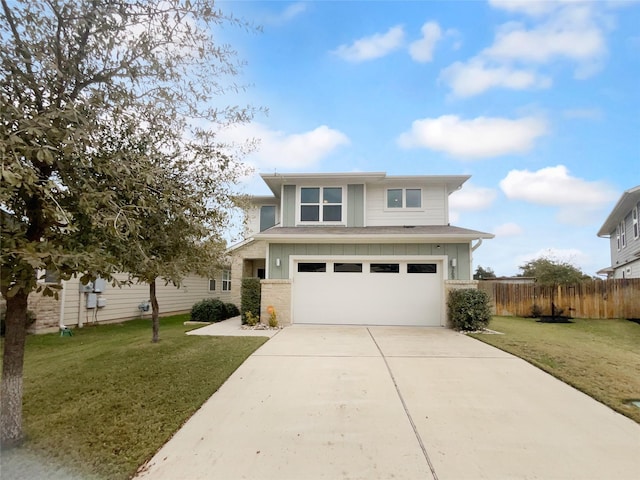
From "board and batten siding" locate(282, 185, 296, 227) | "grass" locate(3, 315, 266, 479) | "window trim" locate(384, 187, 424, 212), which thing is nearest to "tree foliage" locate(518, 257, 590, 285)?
"window trim" locate(384, 187, 424, 212)

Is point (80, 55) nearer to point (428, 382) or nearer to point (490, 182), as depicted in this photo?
point (428, 382)

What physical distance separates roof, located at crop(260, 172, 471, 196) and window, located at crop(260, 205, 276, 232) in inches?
154

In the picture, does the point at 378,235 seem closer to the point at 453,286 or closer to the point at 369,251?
the point at 369,251

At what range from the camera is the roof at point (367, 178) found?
Result: 39.6 ft

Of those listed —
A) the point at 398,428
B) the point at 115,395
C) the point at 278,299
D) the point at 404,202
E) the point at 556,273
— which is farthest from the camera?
the point at 556,273

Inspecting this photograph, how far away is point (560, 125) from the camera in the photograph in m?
11.0

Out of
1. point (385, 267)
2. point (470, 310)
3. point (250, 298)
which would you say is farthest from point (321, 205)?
point (470, 310)

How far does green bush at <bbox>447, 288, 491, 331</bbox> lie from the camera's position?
982 cm

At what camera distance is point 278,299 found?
36.1 ft

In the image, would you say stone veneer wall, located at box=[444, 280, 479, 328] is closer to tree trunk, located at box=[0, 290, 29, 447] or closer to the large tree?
the large tree

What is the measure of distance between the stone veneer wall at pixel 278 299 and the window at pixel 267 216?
5.69m

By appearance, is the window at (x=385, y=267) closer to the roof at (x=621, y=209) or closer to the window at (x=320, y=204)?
the window at (x=320, y=204)

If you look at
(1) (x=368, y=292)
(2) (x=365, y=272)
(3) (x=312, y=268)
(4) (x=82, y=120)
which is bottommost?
(1) (x=368, y=292)

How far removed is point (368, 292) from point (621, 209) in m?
15.0
